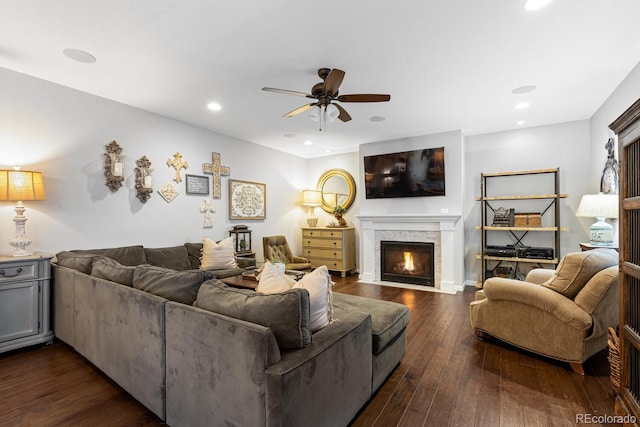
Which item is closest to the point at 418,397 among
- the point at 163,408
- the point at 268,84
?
the point at 163,408

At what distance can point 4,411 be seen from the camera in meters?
1.90

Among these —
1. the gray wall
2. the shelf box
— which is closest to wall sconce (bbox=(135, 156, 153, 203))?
the gray wall

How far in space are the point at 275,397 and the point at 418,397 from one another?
130 centimetres

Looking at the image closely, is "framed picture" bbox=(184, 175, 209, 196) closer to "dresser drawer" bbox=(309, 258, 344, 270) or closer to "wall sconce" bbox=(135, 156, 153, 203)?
"wall sconce" bbox=(135, 156, 153, 203)

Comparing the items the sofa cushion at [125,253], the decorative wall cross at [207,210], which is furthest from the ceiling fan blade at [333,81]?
the sofa cushion at [125,253]

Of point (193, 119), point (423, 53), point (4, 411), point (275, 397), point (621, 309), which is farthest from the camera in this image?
point (193, 119)

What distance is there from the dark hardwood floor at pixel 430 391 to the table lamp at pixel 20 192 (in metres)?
1.01

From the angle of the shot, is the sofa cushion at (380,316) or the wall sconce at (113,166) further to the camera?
the wall sconce at (113,166)

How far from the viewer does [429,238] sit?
515 centimetres

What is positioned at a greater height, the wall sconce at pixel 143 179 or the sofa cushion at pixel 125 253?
the wall sconce at pixel 143 179

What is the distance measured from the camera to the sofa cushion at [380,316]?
2033 mm

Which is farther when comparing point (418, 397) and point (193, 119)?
point (193, 119)

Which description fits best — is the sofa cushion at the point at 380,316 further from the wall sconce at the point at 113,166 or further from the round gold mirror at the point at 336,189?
the round gold mirror at the point at 336,189

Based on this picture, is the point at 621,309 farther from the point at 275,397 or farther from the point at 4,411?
the point at 4,411
